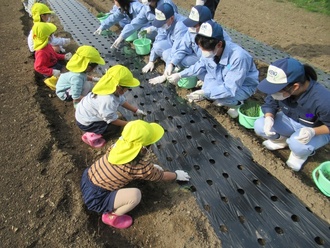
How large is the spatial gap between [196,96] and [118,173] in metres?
1.88

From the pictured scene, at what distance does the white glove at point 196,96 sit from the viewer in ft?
11.8

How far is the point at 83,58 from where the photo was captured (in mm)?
3275

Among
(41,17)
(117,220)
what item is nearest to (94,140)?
(117,220)

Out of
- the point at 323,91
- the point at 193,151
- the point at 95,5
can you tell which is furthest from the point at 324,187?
the point at 95,5

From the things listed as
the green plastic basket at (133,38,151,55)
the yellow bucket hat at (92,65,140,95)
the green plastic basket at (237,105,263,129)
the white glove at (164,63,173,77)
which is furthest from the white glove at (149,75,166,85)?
the yellow bucket hat at (92,65,140,95)

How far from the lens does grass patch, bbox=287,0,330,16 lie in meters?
7.43

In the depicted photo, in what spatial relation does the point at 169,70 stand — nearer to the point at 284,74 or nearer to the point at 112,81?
the point at 112,81

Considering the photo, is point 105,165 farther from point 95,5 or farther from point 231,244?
point 95,5

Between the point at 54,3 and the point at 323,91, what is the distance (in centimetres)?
849

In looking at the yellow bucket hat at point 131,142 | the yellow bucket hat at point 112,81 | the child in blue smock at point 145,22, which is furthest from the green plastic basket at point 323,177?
the child in blue smock at point 145,22

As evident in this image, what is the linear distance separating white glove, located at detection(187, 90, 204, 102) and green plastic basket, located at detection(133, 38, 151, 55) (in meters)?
1.80

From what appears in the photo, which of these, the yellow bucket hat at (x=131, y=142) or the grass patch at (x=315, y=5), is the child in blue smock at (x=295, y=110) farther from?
the grass patch at (x=315, y=5)

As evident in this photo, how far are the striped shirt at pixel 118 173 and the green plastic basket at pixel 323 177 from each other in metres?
1.56

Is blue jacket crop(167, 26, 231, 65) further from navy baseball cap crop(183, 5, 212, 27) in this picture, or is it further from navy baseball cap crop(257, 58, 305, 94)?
navy baseball cap crop(257, 58, 305, 94)
